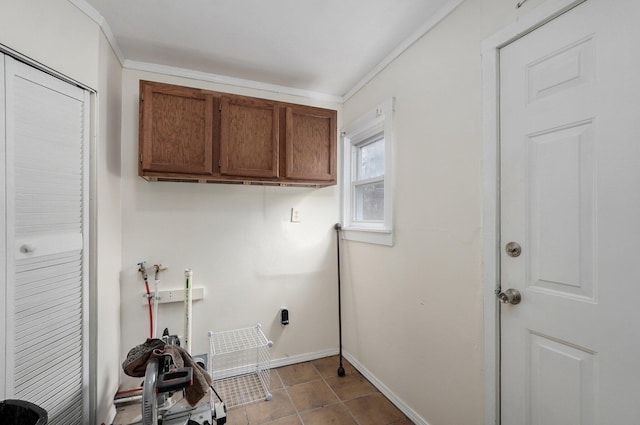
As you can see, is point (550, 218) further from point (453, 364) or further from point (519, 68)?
point (453, 364)

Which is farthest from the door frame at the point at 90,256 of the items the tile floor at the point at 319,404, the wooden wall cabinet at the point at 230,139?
the tile floor at the point at 319,404

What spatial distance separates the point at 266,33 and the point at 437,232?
5.56ft

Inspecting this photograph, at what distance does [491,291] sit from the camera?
132 cm

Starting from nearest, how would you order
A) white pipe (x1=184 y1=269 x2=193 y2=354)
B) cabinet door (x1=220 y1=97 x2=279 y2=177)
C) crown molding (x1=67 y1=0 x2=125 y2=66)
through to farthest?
crown molding (x1=67 y1=0 x2=125 y2=66)
white pipe (x1=184 y1=269 x2=193 y2=354)
cabinet door (x1=220 y1=97 x2=279 y2=177)

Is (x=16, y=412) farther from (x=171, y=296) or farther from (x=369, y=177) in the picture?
(x=369, y=177)

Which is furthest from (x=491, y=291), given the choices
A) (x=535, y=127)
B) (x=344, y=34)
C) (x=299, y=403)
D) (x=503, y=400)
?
(x=344, y=34)

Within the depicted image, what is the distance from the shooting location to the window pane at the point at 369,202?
2.40 m

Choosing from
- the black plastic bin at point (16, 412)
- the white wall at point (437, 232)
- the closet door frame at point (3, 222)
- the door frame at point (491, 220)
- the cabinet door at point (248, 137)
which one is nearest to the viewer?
the black plastic bin at point (16, 412)

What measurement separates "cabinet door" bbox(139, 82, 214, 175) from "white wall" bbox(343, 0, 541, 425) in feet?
4.49

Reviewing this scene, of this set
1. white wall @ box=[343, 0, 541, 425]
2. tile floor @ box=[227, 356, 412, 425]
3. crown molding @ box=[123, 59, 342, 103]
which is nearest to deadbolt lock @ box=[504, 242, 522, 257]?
white wall @ box=[343, 0, 541, 425]

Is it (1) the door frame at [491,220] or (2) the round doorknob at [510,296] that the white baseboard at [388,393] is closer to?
(1) the door frame at [491,220]

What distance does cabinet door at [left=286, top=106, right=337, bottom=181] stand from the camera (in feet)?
7.34

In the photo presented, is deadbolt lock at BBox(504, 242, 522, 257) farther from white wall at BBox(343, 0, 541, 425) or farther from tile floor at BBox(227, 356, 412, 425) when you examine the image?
tile floor at BBox(227, 356, 412, 425)

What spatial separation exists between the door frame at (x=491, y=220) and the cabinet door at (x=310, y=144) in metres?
1.26
